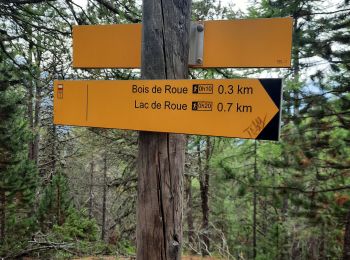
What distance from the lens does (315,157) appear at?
625 cm

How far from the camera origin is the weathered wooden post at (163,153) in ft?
6.02

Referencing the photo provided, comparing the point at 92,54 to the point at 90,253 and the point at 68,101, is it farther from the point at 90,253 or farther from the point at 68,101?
the point at 90,253

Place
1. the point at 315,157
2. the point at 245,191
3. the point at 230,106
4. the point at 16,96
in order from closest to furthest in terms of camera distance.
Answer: the point at 230,106 → the point at 315,157 → the point at 245,191 → the point at 16,96

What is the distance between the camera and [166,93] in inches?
68.1

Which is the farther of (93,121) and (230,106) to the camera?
(93,121)

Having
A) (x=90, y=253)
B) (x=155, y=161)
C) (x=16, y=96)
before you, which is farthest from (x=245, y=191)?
(x=16, y=96)

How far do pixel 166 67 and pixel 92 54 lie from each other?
1.61ft

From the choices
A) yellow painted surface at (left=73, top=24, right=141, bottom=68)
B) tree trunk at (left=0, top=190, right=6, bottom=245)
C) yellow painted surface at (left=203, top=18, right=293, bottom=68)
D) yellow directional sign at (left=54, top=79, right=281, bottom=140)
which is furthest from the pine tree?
yellow painted surface at (left=203, top=18, right=293, bottom=68)

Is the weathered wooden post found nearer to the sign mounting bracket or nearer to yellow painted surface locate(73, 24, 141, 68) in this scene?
the sign mounting bracket

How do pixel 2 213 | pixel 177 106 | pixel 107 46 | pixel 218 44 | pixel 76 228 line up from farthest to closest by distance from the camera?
pixel 2 213
pixel 76 228
pixel 107 46
pixel 218 44
pixel 177 106

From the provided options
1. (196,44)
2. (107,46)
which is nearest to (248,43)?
(196,44)

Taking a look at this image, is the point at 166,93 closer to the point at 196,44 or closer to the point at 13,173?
the point at 196,44

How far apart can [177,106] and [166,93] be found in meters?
0.09

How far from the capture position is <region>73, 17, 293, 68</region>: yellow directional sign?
5.60 ft
